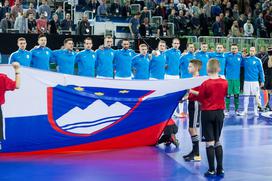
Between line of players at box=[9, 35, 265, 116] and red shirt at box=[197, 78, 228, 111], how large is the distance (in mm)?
6171

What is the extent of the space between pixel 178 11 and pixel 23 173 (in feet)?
65.9

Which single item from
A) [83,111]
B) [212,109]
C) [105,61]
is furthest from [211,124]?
[105,61]

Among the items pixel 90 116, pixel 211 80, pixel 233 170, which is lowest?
pixel 233 170

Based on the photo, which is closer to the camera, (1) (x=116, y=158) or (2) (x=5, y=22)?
(1) (x=116, y=158)

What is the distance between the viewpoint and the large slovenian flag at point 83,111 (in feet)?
32.5

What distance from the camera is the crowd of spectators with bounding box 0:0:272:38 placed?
21528 mm

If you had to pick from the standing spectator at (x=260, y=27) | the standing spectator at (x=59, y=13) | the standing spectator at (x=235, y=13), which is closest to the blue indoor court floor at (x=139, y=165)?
the standing spectator at (x=59, y=13)

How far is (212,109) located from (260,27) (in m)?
20.8

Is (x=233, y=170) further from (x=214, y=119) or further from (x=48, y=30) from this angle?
(x=48, y=30)

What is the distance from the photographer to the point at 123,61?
1499 centimetres

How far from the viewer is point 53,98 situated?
10.1 meters

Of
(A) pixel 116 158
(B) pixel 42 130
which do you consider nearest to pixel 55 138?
(B) pixel 42 130

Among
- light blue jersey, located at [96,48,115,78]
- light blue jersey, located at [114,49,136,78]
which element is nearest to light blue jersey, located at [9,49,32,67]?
light blue jersey, located at [96,48,115,78]

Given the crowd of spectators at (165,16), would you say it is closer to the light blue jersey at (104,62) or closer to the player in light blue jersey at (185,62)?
the light blue jersey at (104,62)
